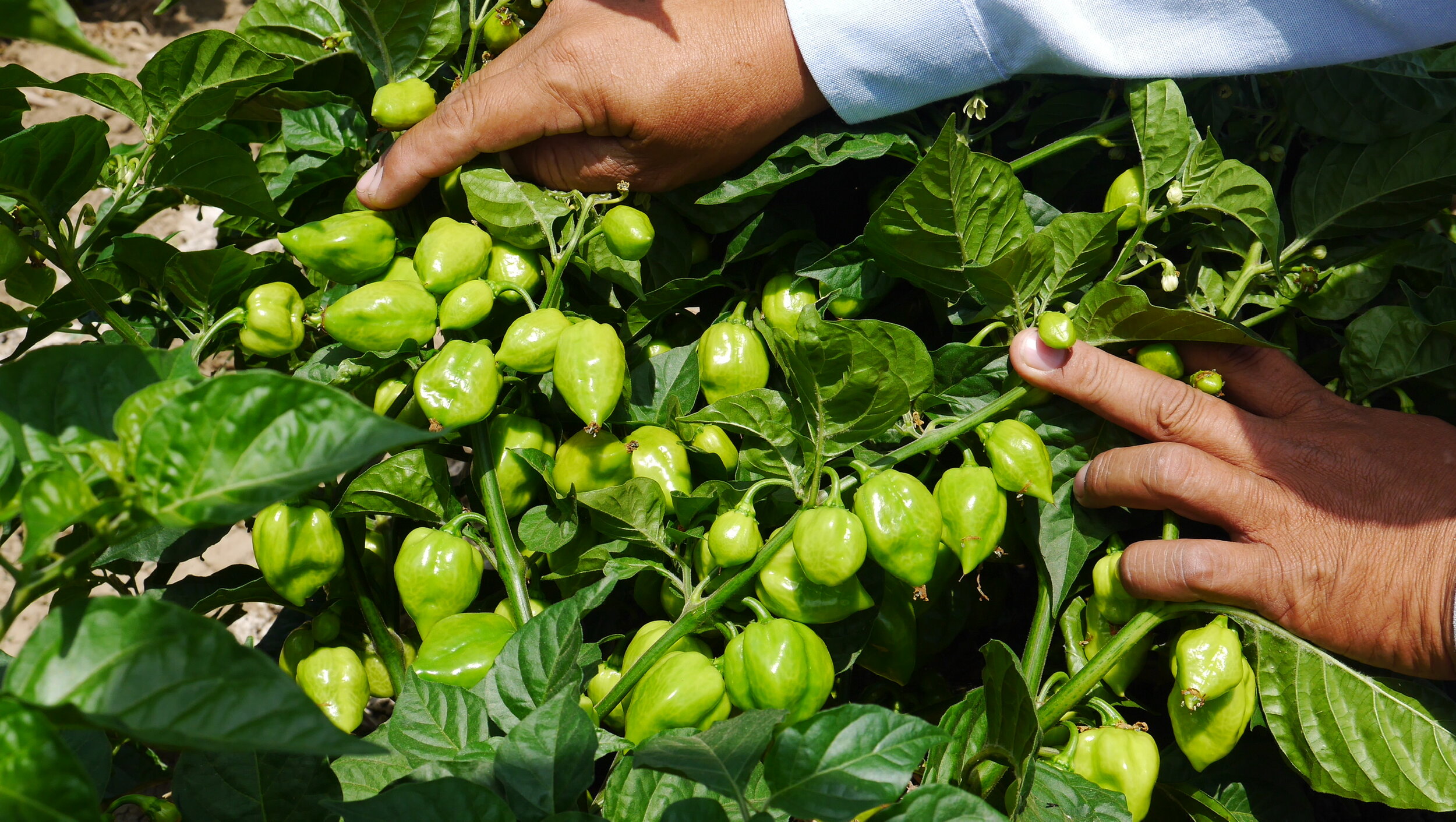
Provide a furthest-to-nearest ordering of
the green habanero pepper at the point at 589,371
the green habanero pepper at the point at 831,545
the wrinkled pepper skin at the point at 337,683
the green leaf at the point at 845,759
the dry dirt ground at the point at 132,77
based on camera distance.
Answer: the dry dirt ground at the point at 132,77 → the wrinkled pepper skin at the point at 337,683 → the green habanero pepper at the point at 589,371 → the green habanero pepper at the point at 831,545 → the green leaf at the point at 845,759

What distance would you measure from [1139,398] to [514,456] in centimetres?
89

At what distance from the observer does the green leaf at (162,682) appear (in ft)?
1.92

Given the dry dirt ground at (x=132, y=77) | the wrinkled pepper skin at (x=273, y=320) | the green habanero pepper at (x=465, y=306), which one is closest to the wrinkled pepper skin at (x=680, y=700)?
the green habanero pepper at (x=465, y=306)

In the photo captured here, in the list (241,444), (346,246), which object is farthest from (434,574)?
(241,444)

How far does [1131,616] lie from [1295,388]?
0.43 m

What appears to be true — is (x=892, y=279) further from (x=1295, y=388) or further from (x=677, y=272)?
(x=1295, y=388)

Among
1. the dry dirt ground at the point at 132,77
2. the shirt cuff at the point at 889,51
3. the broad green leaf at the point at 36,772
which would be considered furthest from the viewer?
the dry dirt ground at the point at 132,77

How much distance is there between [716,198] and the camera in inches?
55.3

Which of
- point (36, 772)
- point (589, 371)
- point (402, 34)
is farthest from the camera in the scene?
point (402, 34)

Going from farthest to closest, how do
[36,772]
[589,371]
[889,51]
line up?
[889,51] → [589,371] → [36,772]

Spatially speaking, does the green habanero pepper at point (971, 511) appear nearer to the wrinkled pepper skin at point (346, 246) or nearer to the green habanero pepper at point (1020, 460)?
the green habanero pepper at point (1020, 460)

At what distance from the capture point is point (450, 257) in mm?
1270

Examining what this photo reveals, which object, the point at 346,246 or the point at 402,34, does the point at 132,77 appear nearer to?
the point at 402,34

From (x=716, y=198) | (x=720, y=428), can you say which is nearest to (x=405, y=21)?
(x=716, y=198)
